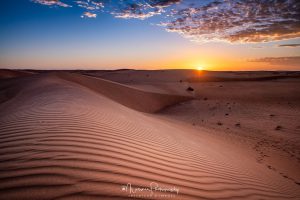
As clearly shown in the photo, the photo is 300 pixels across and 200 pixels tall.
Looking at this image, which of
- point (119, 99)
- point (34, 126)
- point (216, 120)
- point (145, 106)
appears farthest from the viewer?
point (145, 106)

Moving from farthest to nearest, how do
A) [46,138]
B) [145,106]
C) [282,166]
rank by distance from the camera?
[145,106] → [282,166] → [46,138]

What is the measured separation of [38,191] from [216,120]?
10243 millimetres

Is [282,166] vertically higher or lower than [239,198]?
lower

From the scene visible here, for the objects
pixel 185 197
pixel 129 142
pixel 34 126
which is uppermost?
pixel 34 126

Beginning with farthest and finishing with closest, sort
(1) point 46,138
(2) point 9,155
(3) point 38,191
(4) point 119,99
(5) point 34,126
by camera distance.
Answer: (4) point 119,99 → (5) point 34,126 → (1) point 46,138 → (2) point 9,155 → (3) point 38,191

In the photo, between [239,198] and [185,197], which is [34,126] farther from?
[239,198]

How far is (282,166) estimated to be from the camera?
5.66 m

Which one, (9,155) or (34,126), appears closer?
(9,155)

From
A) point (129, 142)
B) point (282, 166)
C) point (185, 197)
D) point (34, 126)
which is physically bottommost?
point (282, 166)

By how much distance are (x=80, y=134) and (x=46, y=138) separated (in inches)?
17.4

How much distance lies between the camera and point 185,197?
2.18 meters

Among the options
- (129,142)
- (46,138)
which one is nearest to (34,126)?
(46,138)

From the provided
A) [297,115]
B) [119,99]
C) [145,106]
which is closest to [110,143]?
[119,99]

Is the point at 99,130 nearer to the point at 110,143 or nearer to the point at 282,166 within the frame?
the point at 110,143
